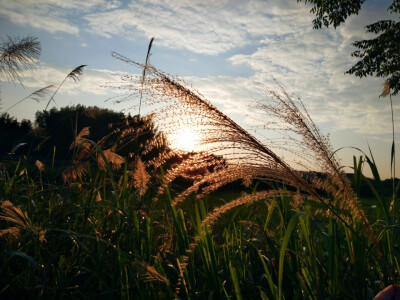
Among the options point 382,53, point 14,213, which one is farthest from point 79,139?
point 382,53

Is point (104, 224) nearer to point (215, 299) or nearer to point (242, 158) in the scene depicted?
point (215, 299)

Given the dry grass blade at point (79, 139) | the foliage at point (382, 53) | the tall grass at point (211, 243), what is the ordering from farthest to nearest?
the foliage at point (382, 53) → the dry grass blade at point (79, 139) → the tall grass at point (211, 243)

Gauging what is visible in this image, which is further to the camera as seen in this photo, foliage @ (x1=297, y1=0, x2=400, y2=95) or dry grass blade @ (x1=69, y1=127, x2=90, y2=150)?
foliage @ (x1=297, y1=0, x2=400, y2=95)

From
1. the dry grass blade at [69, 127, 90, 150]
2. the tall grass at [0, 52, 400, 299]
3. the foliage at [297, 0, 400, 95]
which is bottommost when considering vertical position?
the tall grass at [0, 52, 400, 299]

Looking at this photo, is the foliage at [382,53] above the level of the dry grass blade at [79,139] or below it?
above

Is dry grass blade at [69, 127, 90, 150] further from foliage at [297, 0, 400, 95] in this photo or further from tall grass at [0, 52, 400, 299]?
foliage at [297, 0, 400, 95]

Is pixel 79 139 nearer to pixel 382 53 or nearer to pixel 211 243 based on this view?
pixel 211 243

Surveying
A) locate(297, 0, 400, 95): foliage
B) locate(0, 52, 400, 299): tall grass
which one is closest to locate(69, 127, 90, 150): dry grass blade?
locate(0, 52, 400, 299): tall grass

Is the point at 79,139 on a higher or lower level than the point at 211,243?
higher

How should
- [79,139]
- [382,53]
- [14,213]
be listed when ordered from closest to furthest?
1. [14,213]
2. [79,139]
3. [382,53]

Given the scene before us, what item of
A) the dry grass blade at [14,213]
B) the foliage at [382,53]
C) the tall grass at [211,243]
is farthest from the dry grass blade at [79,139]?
the foliage at [382,53]

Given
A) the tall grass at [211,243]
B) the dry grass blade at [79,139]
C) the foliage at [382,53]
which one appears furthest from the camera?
the foliage at [382,53]

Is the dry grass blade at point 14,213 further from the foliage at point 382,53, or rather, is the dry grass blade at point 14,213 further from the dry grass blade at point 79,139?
the foliage at point 382,53

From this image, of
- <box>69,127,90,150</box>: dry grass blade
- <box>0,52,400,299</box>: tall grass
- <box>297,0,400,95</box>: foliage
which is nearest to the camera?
<box>0,52,400,299</box>: tall grass
